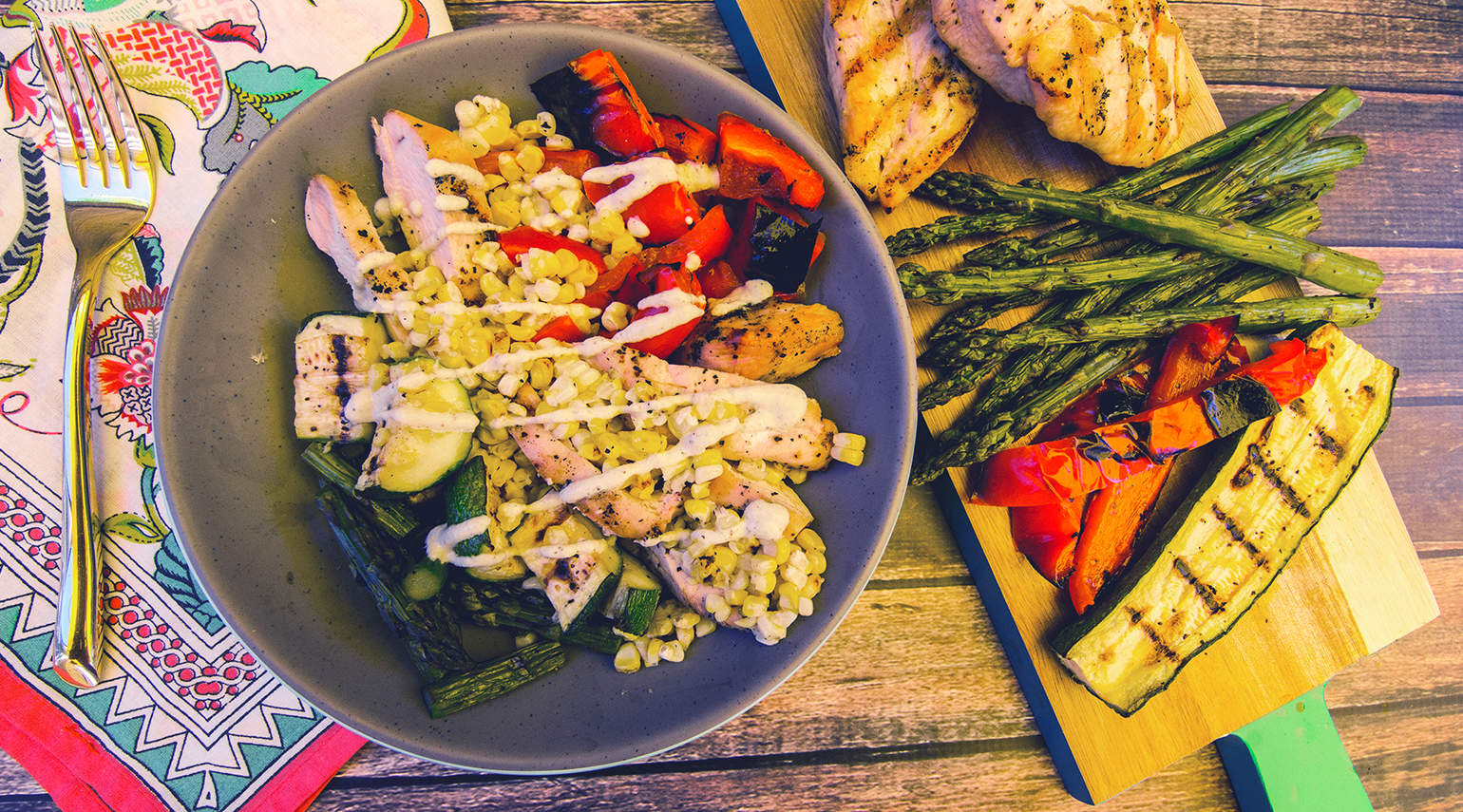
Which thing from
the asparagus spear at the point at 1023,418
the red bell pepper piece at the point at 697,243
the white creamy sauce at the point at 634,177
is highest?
the white creamy sauce at the point at 634,177

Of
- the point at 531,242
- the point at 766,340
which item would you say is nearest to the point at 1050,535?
the point at 766,340

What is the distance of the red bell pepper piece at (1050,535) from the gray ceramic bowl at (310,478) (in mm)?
708

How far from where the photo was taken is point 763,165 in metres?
1.99

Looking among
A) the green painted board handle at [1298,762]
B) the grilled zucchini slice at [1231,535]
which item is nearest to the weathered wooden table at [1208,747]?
the green painted board handle at [1298,762]

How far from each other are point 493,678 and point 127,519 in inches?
53.3

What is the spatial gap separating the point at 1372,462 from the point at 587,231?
3.17 metres

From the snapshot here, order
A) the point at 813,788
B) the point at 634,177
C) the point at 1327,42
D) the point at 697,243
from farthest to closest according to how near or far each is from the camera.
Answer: the point at 1327,42 → the point at 813,788 → the point at 697,243 → the point at 634,177

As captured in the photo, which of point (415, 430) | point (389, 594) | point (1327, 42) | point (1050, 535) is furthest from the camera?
point (1327, 42)

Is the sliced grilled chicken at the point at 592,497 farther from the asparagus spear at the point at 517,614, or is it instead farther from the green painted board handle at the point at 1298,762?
the green painted board handle at the point at 1298,762

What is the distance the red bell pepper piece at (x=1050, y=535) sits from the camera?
2.29 meters

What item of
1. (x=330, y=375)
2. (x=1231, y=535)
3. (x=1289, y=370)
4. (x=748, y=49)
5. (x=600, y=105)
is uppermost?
(x=600, y=105)

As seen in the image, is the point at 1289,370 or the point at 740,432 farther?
the point at 1289,370

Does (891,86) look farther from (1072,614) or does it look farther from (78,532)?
(78,532)

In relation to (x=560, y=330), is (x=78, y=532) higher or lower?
lower
